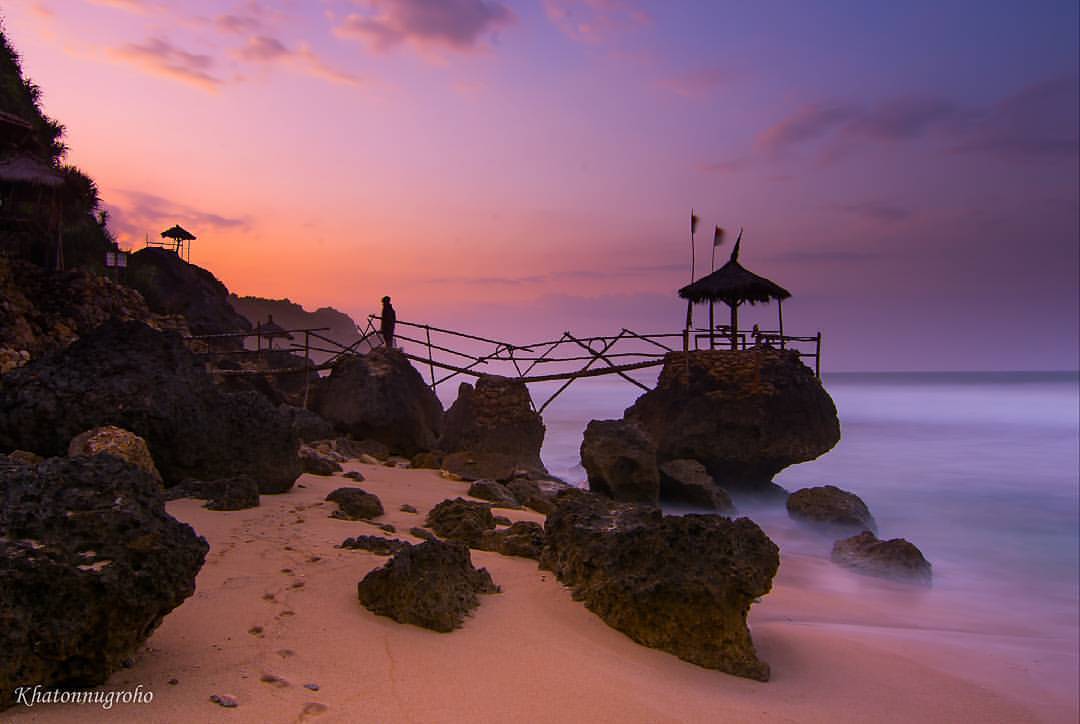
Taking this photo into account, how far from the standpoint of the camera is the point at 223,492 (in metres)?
6.14

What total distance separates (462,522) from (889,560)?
7134 mm

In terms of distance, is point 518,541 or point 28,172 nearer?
point 518,541

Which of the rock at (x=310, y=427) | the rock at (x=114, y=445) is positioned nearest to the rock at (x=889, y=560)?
the rock at (x=310, y=427)

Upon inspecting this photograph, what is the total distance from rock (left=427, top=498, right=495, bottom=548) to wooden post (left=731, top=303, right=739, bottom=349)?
12.4 metres

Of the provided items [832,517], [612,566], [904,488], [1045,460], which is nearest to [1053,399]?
[1045,460]

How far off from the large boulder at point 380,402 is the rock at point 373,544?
8.99 metres

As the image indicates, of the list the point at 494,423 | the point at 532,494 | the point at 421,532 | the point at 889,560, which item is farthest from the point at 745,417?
the point at 421,532

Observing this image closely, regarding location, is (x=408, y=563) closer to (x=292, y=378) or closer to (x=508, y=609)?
(x=508, y=609)

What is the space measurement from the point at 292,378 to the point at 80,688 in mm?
21611

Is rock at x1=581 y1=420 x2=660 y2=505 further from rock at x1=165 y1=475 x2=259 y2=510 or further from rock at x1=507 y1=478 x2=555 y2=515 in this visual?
rock at x1=165 y1=475 x2=259 y2=510

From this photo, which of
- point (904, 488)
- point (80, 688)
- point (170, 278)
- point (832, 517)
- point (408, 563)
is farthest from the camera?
point (170, 278)

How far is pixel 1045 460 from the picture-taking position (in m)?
29.2

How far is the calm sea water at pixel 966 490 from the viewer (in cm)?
1229

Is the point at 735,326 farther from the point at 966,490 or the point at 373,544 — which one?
the point at 373,544
